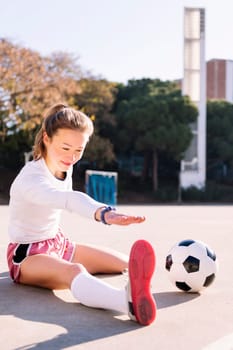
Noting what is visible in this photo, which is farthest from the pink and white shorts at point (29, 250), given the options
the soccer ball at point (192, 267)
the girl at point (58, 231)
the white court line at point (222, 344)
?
the white court line at point (222, 344)

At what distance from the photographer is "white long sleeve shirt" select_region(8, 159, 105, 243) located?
10.1 feet

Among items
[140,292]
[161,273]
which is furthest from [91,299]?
[161,273]

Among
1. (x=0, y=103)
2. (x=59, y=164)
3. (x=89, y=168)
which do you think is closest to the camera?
(x=59, y=164)

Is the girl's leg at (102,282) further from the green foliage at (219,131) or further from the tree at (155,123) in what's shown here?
the green foliage at (219,131)

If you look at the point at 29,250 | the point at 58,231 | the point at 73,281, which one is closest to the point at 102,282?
the point at 73,281

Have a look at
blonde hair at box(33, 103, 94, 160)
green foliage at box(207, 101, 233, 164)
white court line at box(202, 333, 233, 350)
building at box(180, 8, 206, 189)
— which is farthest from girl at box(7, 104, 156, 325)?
green foliage at box(207, 101, 233, 164)

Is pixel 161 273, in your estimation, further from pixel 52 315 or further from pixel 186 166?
pixel 186 166

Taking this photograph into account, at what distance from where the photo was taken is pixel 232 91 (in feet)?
159

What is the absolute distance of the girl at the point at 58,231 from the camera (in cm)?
267

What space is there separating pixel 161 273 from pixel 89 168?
92.0 ft

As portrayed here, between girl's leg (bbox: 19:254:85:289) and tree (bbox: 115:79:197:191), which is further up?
tree (bbox: 115:79:197:191)

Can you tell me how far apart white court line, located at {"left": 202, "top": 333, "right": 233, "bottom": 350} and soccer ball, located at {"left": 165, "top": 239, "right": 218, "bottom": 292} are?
3.38 feet

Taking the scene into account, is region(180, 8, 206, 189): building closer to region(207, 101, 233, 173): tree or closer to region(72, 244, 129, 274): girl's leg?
region(207, 101, 233, 173): tree

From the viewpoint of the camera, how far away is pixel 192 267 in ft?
11.7
